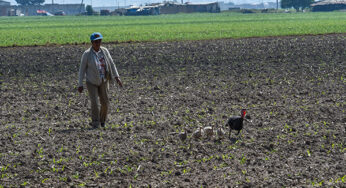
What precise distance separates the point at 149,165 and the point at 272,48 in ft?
56.7

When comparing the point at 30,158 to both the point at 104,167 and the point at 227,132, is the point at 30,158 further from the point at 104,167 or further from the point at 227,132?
the point at 227,132

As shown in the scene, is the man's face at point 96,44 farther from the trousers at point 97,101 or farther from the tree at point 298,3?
the tree at point 298,3

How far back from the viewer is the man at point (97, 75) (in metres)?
9.70

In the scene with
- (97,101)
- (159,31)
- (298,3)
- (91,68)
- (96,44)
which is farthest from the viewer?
(298,3)

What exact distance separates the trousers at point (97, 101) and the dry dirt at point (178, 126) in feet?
0.88

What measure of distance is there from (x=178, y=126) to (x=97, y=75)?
1.73 m

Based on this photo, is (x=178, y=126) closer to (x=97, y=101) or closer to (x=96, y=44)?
(x=97, y=101)

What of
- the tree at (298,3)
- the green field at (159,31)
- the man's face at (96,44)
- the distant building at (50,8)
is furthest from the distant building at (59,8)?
the man's face at (96,44)

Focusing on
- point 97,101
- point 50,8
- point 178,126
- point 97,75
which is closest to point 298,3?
point 50,8

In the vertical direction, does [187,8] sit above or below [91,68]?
above

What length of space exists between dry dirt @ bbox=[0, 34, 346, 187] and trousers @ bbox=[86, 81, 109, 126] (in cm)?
27

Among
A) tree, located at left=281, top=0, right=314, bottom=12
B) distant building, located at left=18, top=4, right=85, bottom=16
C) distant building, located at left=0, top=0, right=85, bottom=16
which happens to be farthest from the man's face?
distant building, located at left=18, top=4, right=85, bottom=16

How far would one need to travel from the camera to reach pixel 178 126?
10.0 meters

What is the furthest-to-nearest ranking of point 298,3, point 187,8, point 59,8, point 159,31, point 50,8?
point 59,8
point 50,8
point 298,3
point 187,8
point 159,31
